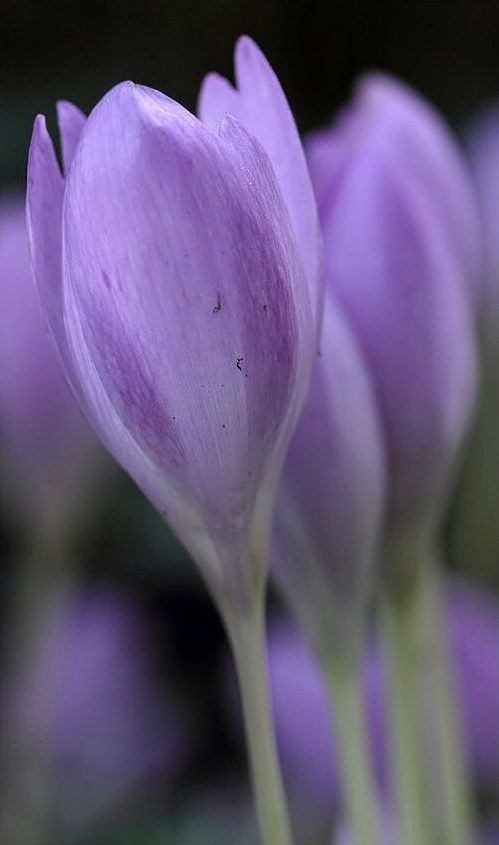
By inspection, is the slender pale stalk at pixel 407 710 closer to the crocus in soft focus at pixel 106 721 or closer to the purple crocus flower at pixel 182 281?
the purple crocus flower at pixel 182 281

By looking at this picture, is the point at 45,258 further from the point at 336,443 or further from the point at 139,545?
the point at 139,545

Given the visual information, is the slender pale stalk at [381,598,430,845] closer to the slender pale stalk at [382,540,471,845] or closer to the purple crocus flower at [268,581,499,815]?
the slender pale stalk at [382,540,471,845]

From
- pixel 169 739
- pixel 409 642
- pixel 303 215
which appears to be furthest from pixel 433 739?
pixel 169 739

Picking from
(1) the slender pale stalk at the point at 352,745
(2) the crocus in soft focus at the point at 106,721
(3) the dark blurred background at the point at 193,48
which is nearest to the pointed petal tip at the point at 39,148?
(1) the slender pale stalk at the point at 352,745

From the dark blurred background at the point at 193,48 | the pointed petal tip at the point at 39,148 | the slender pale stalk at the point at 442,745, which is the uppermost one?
the dark blurred background at the point at 193,48

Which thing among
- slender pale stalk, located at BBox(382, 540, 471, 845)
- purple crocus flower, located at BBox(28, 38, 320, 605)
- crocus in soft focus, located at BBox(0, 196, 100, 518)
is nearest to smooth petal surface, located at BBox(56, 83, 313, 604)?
purple crocus flower, located at BBox(28, 38, 320, 605)

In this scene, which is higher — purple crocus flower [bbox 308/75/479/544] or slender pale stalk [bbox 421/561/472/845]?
purple crocus flower [bbox 308/75/479/544]

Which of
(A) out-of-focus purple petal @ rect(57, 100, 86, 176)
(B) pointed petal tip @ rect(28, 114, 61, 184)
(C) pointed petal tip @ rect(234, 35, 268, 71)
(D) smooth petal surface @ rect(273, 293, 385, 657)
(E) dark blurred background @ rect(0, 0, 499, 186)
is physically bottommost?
(D) smooth petal surface @ rect(273, 293, 385, 657)
